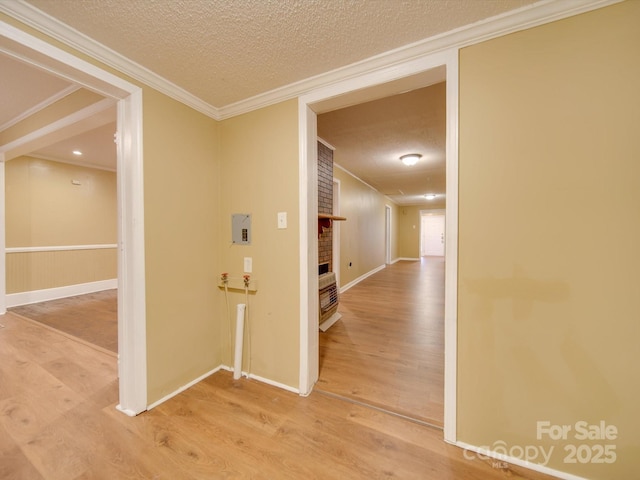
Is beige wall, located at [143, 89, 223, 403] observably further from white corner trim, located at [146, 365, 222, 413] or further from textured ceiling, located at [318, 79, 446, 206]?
textured ceiling, located at [318, 79, 446, 206]

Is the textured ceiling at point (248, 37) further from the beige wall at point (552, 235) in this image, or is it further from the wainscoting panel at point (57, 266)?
the wainscoting panel at point (57, 266)

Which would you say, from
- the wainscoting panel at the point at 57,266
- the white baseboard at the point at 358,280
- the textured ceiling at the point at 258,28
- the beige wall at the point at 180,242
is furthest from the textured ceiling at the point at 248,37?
the white baseboard at the point at 358,280

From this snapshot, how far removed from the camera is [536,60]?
1211 millimetres

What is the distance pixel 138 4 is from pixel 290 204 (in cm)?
128

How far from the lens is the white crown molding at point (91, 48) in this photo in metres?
1.14

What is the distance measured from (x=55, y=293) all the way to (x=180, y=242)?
4450mm

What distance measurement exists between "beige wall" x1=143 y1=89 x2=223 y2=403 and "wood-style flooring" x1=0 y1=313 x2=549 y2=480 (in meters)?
0.28

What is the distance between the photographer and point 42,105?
7.48ft

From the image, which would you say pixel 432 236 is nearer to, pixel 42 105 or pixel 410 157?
pixel 410 157

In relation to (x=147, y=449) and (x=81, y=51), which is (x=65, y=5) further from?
(x=147, y=449)

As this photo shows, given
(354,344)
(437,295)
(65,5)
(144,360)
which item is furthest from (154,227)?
(437,295)

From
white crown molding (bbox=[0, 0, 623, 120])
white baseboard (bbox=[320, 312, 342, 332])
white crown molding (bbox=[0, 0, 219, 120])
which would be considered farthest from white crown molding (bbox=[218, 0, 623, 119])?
white baseboard (bbox=[320, 312, 342, 332])

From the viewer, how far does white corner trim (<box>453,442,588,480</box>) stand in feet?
3.96

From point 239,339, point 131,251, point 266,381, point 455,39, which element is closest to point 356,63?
point 455,39
